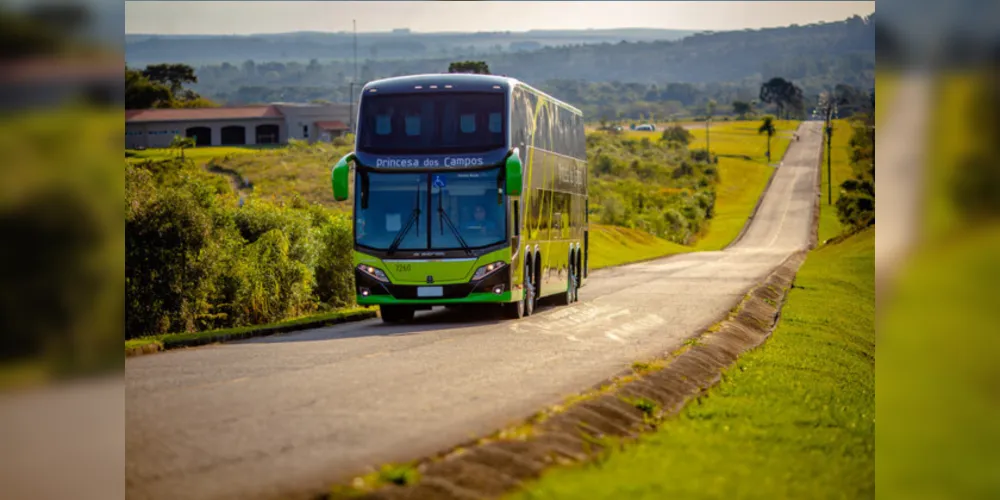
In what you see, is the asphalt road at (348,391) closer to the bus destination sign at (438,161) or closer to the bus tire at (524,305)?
the bus tire at (524,305)

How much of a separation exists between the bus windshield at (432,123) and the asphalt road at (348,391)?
3511 millimetres

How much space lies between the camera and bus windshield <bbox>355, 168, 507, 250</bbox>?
26.2 metres

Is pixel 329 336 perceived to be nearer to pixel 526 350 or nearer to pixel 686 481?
pixel 526 350

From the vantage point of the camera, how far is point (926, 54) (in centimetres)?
888

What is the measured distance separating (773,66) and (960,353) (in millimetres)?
68129

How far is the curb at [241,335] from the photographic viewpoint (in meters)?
19.4

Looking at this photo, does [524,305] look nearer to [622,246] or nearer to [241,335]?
[241,335]

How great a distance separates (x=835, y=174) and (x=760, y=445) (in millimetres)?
126866

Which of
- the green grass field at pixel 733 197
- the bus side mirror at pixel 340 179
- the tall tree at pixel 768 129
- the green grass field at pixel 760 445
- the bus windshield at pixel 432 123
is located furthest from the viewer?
the tall tree at pixel 768 129

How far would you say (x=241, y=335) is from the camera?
22.6 metres

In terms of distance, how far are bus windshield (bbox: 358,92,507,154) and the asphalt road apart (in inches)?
138

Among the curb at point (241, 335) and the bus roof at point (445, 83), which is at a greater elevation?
the bus roof at point (445, 83)

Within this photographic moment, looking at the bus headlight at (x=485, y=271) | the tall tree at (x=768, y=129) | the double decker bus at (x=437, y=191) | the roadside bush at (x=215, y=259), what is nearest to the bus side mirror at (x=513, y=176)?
the double decker bus at (x=437, y=191)

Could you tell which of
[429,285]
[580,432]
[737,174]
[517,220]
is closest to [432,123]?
[517,220]
